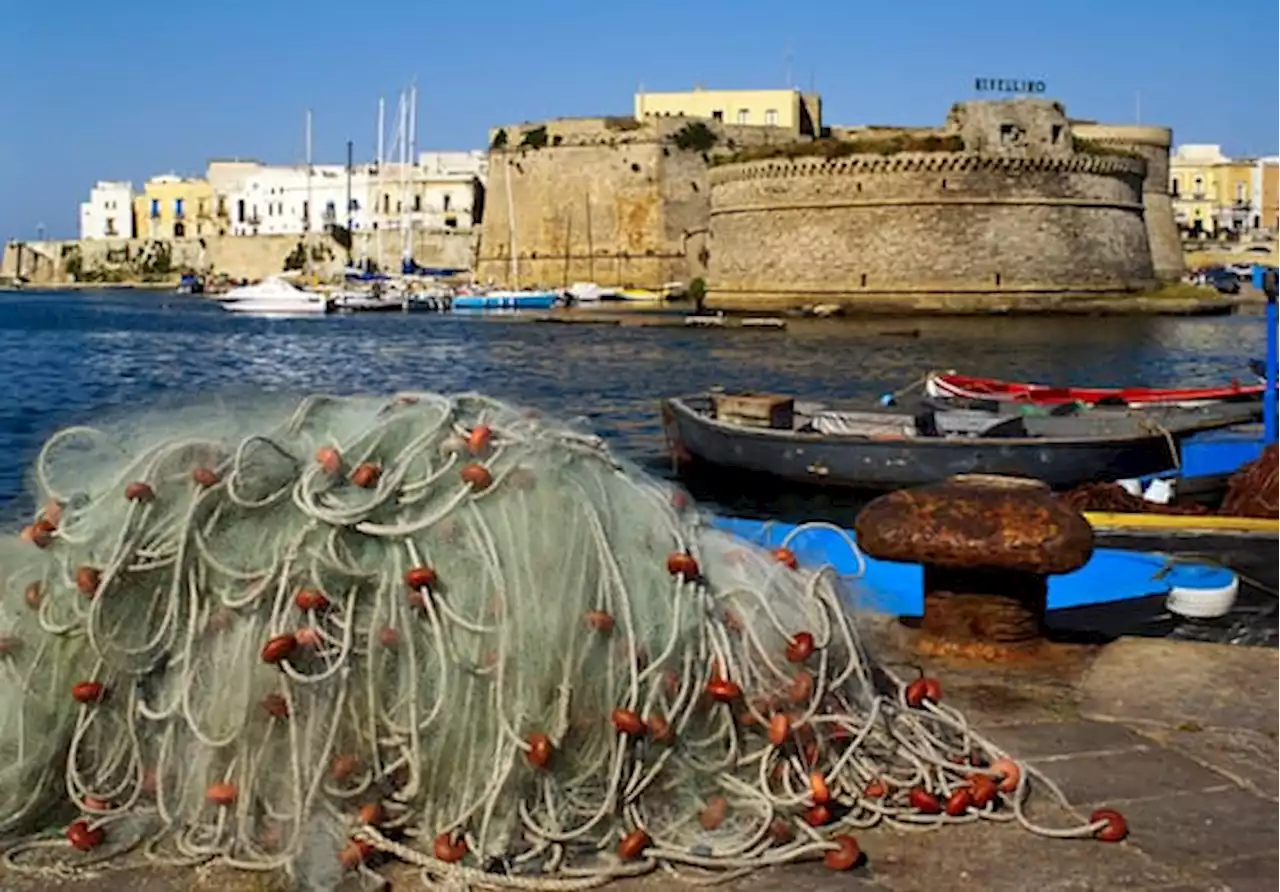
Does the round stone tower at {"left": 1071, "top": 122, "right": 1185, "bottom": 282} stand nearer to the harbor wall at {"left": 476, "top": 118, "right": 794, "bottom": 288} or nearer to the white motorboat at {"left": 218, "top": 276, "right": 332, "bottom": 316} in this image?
the harbor wall at {"left": 476, "top": 118, "right": 794, "bottom": 288}

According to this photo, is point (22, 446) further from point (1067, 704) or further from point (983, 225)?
point (983, 225)

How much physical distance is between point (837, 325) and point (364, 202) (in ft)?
166

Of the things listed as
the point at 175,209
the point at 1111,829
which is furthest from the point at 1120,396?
the point at 175,209

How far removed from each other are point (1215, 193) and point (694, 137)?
52514 millimetres

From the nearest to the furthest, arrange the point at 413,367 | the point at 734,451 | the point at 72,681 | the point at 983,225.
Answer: the point at 72,681
the point at 734,451
the point at 413,367
the point at 983,225

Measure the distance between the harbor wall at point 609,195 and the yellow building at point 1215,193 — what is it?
147 ft

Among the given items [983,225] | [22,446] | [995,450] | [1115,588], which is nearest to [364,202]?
[983,225]

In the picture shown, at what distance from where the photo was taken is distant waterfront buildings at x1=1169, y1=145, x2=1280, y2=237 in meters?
93.6

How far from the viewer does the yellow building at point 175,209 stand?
338 ft

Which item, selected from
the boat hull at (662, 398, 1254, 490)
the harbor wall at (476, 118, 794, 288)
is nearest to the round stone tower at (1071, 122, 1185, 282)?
the harbor wall at (476, 118, 794, 288)

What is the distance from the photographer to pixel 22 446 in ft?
60.9

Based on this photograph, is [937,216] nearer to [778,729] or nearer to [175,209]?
[778,729]

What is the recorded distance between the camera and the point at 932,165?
4553 centimetres

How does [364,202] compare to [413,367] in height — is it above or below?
above
